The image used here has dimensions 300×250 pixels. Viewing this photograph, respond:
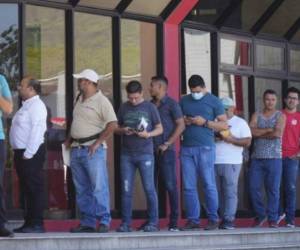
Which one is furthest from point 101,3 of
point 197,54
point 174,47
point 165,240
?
point 165,240

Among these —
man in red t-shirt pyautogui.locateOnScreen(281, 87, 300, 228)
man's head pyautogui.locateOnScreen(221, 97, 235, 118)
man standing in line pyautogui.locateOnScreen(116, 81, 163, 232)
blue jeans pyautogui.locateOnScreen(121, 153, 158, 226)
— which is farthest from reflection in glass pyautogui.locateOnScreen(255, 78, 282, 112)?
blue jeans pyautogui.locateOnScreen(121, 153, 158, 226)

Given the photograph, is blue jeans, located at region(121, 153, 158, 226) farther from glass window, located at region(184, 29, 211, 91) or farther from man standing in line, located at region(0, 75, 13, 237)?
glass window, located at region(184, 29, 211, 91)

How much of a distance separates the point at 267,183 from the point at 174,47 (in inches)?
90.2

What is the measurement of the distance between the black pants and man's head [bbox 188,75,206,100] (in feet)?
6.90

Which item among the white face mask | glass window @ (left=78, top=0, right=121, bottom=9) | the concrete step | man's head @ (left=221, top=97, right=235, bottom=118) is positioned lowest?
the concrete step

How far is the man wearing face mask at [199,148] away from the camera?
11.4 metres

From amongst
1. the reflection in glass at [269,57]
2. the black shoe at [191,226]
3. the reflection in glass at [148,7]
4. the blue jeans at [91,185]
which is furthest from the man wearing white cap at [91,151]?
the reflection in glass at [269,57]

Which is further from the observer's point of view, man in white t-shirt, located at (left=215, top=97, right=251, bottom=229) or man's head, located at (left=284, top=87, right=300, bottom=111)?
man's head, located at (left=284, top=87, right=300, bottom=111)

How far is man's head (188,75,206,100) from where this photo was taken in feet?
37.2

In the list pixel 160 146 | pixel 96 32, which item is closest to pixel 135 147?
pixel 160 146

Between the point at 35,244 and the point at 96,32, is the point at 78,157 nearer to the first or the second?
the point at 35,244

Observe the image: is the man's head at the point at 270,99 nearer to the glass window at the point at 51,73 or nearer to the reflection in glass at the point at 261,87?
the reflection in glass at the point at 261,87

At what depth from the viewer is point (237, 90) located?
14.6 meters

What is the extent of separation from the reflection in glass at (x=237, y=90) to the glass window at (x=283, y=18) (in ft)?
3.11
